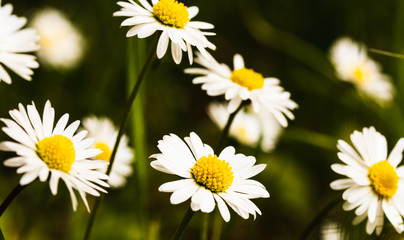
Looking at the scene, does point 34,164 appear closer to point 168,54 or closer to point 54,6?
point 168,54

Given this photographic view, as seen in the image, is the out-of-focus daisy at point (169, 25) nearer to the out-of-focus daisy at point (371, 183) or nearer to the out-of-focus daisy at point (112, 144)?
the out-of-focus daisy at point (371, 183)

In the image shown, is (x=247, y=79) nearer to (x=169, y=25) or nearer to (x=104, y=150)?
(x=169, y=25)

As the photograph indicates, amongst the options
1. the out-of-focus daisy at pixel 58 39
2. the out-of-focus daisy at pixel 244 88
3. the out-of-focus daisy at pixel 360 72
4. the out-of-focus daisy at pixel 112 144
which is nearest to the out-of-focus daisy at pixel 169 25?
the out-of-focus daisy at pixel 244 88

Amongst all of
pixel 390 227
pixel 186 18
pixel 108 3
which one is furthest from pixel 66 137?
pixel 108 3

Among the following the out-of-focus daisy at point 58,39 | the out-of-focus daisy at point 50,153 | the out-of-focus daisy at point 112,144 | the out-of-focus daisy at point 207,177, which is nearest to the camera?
the out-of-focus daisy at point 50,153

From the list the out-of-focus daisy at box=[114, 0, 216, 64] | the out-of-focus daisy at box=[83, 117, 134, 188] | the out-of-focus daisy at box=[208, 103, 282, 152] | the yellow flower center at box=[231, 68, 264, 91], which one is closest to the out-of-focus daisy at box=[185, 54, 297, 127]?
the yellow flower center at box=[231, 68, 264, 91]

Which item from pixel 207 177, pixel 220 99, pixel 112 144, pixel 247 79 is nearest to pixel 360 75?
pixel 220 99
